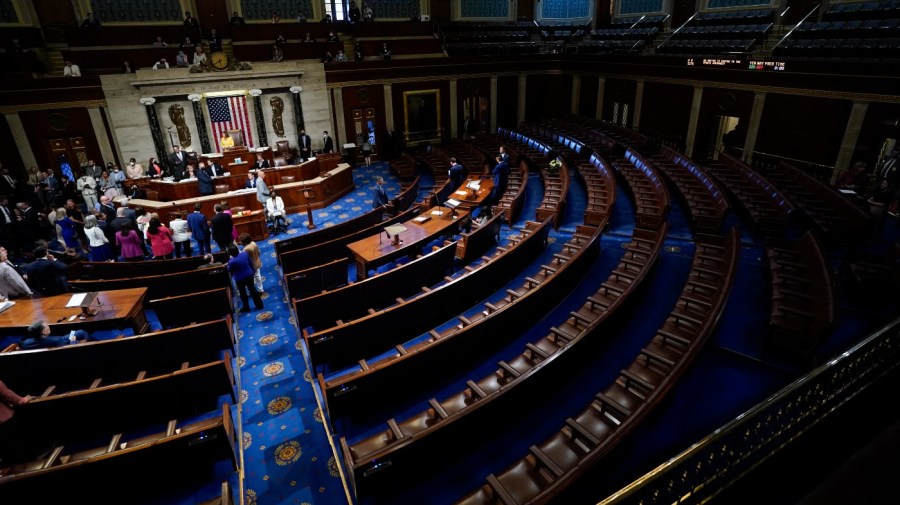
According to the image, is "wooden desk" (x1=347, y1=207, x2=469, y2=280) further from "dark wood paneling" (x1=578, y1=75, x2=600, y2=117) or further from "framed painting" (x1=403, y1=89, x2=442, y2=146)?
"dark wood paneling" (x1=578, y1=75, x2=600, y2=117)

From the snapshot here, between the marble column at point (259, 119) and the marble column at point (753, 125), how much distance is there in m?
15.1

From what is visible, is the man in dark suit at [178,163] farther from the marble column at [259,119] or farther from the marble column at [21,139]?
the marble column at [21,139]

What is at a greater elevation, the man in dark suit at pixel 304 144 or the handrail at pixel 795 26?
the handrail at pixel 795 26

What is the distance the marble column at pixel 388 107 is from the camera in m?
17.6

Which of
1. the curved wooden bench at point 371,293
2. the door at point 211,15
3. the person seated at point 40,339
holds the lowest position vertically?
the curved wooden bench at point 371,293

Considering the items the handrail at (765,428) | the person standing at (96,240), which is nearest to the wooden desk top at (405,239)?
the person standing at (96,240)

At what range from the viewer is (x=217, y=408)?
17.4 feet

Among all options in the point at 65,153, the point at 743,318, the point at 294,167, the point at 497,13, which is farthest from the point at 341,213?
the point at 497,13

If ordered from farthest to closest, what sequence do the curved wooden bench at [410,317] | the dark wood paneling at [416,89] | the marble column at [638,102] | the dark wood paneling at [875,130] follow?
the dark wood paneling at [416,89], the marble column at [638,102], the dark wood paneling at [875,130], the curved wooden bench at [410,317]

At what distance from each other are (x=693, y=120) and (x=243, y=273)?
47.7ft

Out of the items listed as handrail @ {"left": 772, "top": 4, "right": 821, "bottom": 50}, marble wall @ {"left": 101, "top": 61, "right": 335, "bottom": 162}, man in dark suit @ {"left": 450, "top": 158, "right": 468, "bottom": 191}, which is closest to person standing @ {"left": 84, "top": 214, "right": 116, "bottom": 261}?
marble wall @ {"left": 101, "top": 61, "right": 335, "bottom": 162}

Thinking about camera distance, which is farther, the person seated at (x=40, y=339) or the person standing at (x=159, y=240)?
the person standing at (x=159, y=240)

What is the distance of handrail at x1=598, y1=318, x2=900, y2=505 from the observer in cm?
272

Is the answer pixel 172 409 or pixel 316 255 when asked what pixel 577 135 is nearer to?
pixel 316 255
